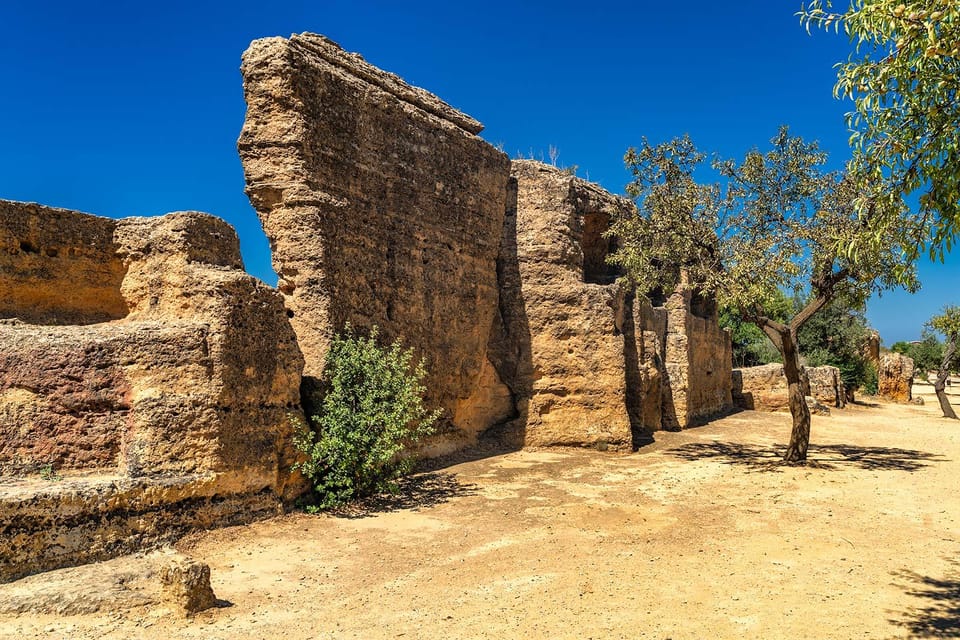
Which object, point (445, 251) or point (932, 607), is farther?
point (445, 251)

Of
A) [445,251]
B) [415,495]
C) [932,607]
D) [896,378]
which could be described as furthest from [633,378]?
[896,378]

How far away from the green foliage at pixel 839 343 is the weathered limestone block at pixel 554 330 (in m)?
19.5

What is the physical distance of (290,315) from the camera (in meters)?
9.50

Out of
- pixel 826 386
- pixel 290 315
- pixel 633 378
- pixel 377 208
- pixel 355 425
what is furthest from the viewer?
pixel 826 386

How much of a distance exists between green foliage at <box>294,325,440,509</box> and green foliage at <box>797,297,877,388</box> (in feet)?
81.6

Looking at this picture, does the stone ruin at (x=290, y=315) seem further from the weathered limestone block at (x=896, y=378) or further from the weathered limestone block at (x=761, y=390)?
the weathered limestone block at (x=896, y=378)

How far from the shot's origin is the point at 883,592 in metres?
5.80

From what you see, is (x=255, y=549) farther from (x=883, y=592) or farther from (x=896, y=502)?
(x=896, y=502)

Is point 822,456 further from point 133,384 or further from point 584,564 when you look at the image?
point 133,384

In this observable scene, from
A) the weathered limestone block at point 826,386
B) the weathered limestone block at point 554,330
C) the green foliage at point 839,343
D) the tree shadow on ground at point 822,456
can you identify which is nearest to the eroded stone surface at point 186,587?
the weathered limestone block at point 554,330

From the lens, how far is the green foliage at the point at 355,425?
8359 mm

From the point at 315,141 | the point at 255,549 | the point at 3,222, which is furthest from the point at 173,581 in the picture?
the point at 315,141

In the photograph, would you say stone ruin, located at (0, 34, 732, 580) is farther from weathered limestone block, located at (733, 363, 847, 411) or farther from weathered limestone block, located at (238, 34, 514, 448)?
weathered limestone block, located at (733, 363, 847, 411)

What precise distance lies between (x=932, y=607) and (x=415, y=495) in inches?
233
